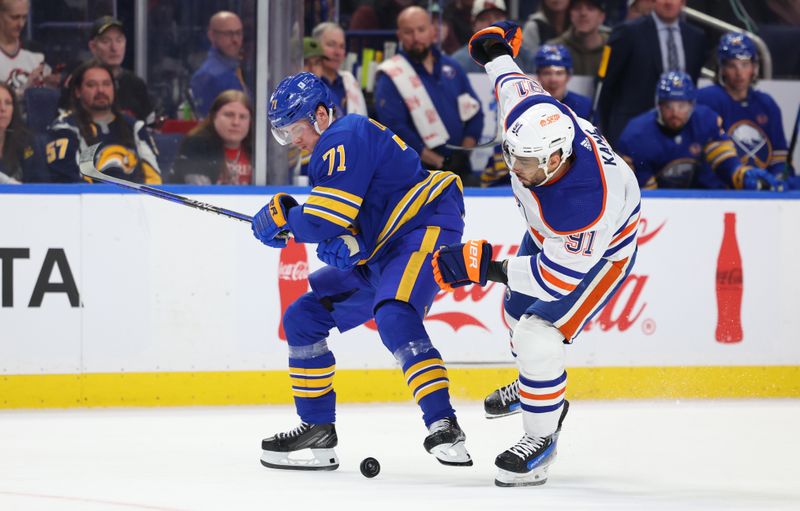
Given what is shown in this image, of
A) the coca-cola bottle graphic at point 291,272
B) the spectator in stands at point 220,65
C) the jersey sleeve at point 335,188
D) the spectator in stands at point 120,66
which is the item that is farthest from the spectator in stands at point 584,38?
the jersey sleeve at point 335,188

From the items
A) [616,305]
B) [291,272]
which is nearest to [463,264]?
[291,272]

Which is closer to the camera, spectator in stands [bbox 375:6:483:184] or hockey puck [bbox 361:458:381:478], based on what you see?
hockey puck [bbox 361:458:381:478]

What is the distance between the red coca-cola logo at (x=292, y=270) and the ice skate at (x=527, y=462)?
76.4 inches

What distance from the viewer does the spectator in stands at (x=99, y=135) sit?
5.67 m

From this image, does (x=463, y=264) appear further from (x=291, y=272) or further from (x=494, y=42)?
(x=291, y=272)

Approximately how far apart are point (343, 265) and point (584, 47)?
3.17 metres

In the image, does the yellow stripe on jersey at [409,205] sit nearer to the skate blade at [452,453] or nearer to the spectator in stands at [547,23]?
the skate blade at [452,453]

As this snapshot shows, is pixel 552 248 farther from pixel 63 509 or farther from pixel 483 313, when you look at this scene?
pixel 483 313

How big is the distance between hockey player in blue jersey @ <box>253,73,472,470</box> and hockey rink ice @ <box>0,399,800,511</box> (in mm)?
238

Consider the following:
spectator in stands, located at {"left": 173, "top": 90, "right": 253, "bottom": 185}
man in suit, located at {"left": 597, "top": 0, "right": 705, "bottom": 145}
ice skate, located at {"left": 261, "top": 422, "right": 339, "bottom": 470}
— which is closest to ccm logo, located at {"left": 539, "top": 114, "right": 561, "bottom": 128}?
ice skate, located at {"left": 261, "top": 422, "right": 339, "bottom": 470}

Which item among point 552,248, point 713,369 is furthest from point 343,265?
point 713,369

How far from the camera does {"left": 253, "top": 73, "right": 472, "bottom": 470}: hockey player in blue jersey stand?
3965mm

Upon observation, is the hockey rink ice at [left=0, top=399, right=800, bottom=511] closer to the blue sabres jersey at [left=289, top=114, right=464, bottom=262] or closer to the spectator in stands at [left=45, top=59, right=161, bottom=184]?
the blue sabres jersey at [left=289, top=114, right=464, bottom=262]

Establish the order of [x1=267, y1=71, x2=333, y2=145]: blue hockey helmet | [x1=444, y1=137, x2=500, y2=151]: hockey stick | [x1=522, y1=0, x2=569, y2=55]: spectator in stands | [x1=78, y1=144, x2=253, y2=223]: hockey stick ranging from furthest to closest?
[x1=522, y1=0, x2=569, y2=55]: spectator in stands
[x1=444, y1=137, x2=500, y2=151]: hockey stick
[x1=78, y1=144, x2=253, y2=223]: hockey stick
[x1=267, y1=71, x2=333, y2=145]: blue hockey helmet
